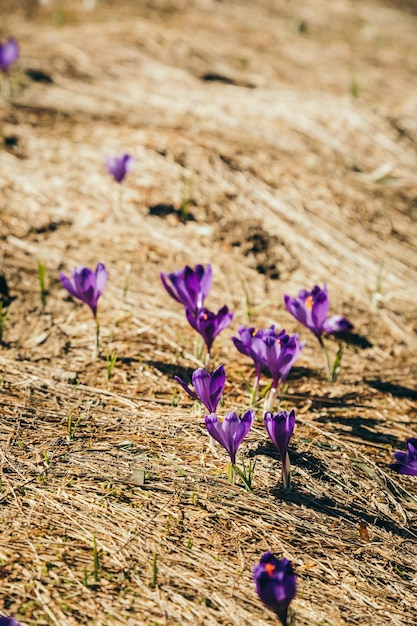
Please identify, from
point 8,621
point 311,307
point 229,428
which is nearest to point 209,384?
point 229,428

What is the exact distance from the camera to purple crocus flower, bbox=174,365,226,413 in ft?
6.61

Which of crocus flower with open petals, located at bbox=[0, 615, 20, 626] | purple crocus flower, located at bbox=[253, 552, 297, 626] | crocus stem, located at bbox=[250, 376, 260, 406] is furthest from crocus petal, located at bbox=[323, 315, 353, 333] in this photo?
crocus flower with open petals, located at bbox=[0, 615, 20, 626]

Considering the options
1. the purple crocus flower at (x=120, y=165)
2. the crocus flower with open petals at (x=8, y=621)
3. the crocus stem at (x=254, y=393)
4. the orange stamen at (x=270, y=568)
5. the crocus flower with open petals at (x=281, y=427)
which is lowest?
the purple crocus flower at (x=120, y=165)

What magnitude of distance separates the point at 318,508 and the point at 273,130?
306 cm

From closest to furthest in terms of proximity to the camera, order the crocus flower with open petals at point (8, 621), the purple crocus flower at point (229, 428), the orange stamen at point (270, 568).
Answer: the crocus flower with open petals at point (8, 621) < the orange stamen at point (270, 568) < the purple crocus flower at point (229, 428)

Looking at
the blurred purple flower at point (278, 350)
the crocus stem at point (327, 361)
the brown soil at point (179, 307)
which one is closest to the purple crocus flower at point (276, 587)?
the brown soil at point (179, 307)

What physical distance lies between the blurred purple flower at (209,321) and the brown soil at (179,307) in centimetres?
25

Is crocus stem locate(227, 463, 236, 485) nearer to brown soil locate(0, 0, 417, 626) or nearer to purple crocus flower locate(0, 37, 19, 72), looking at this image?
A: brown soil locate(0, 0, 417, 626)

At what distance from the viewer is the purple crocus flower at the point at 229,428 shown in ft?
6.21

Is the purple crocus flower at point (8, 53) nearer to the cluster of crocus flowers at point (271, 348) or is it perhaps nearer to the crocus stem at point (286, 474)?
the cluster of crocus flowers at point (271, 348)

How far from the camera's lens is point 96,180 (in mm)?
3773

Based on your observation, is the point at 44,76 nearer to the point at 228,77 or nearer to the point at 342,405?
the point at 228,77

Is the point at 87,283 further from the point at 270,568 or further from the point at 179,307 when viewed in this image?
the point at 270,568

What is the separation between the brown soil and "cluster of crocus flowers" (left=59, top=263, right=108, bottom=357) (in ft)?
0.75
